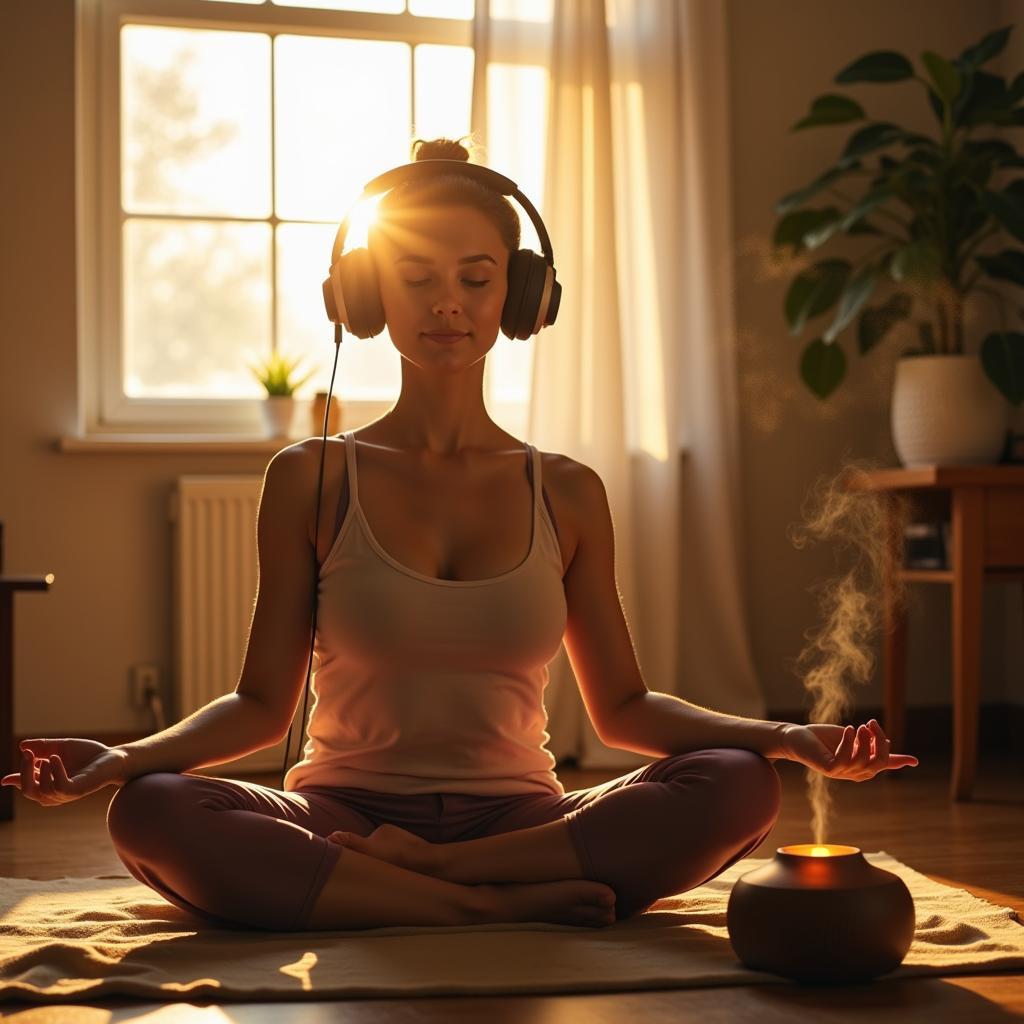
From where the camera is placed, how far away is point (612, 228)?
10.7 ft

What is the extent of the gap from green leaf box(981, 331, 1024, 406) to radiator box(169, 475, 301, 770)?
4.84 ft

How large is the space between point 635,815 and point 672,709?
0.16 m

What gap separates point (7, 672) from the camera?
2576mm

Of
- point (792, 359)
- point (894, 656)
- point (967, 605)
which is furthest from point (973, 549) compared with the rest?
point (792, 359)

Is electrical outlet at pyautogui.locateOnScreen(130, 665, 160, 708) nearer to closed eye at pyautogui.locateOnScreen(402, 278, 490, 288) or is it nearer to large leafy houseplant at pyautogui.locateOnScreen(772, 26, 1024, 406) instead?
large leafy houseplant at pyautogui.locateOnScreen(772, 26, 1024, 406)

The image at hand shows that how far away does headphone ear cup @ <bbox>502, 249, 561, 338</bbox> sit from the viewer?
1.74 metres

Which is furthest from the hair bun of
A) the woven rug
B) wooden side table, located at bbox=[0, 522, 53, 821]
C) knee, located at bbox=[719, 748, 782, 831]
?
wooden side table, located at bbox=[0, 522, 53, 821]

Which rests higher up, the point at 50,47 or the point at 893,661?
the point at 50,47

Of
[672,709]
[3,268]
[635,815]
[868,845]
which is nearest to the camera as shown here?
[635,815]

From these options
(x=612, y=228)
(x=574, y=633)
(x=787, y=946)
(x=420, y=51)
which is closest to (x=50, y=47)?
(x=420, y=51)

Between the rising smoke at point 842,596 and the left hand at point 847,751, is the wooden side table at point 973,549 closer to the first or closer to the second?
the rising smoke at point 842,596

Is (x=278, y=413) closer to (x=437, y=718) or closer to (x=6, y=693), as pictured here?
(x=6, y=693)

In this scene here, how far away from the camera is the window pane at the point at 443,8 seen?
3436mm

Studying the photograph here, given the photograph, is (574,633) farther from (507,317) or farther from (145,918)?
(145,918)
